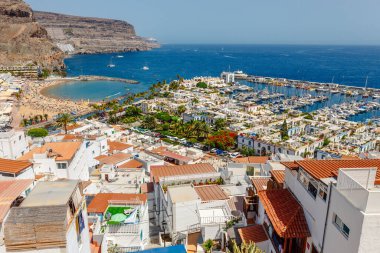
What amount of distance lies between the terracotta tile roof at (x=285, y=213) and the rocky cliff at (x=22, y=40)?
138m

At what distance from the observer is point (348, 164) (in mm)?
10742

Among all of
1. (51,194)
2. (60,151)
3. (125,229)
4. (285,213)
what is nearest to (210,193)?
(125,229)

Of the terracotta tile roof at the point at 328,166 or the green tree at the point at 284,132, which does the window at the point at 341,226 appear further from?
the green tree at the point at 284,132

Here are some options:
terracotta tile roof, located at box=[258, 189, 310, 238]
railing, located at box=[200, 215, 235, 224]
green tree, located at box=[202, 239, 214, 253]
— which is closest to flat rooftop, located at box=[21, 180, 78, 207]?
terracotta tile roof, located at box=[258, 189, 310, 238]

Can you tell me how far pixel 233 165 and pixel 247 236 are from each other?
11482 millimetres

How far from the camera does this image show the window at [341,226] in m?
8.10

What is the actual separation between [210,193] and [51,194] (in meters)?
10.9

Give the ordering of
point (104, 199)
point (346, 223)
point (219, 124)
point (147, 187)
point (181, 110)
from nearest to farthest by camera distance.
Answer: point (346, 223), point (104, 199), point (147, 187), point (219, 124), point (181, 110)

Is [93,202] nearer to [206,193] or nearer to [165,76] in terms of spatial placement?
[206,193]

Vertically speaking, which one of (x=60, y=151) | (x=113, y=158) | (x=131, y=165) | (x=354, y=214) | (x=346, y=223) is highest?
(x=354, y=214)

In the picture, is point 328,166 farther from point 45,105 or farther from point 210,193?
point 45,105

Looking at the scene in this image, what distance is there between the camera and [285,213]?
10.8m

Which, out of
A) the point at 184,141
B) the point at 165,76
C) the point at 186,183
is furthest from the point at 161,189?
the point at 165,76

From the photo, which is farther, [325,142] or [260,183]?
[325,142]
